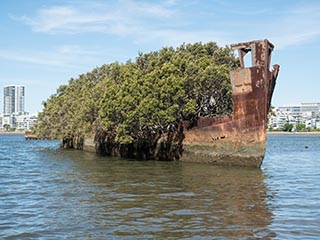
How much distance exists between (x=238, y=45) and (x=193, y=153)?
8872mm

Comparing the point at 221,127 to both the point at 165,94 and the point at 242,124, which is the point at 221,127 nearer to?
the point at 242,124

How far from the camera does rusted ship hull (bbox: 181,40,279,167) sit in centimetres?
2730

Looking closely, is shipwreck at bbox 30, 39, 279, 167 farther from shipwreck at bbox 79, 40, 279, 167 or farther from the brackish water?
the brackish water

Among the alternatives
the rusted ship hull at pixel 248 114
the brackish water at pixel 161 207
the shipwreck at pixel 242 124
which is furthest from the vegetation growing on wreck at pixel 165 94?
the brackish water at pixel 161 207

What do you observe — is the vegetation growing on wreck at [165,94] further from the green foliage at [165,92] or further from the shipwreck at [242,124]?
the shipwreck at [242,124]

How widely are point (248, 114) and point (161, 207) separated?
48.1 feet

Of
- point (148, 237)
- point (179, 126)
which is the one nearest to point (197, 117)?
point (179, 126)

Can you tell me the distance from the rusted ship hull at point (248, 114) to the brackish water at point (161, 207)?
4006 millimetres

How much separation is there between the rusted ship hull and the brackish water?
4006 mm

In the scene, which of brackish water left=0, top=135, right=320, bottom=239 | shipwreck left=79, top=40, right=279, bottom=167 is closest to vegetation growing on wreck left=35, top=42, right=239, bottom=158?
shipwreck left=79, top=40, right=279, bottom=167

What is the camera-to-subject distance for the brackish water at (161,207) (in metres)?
11.4

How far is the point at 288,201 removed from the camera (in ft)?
52.5

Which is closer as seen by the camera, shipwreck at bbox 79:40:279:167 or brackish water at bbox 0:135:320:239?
brackish water at bbox 0:135:320:239

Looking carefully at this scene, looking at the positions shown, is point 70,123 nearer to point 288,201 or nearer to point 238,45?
point 238,45
